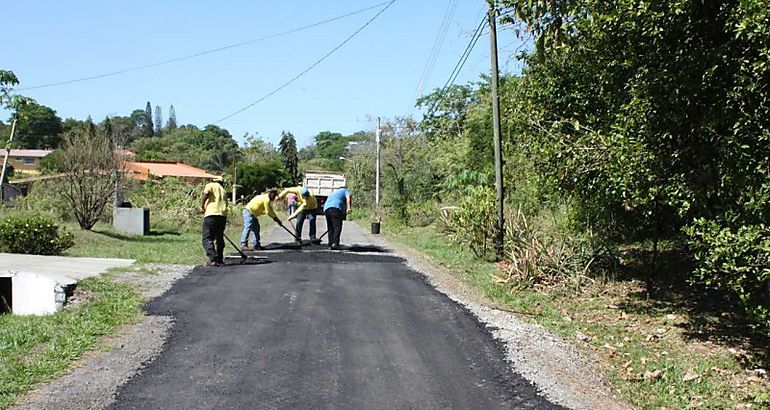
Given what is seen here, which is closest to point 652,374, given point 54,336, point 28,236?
point 54,336

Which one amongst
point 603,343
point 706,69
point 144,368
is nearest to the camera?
point 144,368

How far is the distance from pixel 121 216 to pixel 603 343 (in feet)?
55.7

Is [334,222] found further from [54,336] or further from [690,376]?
[690,376]

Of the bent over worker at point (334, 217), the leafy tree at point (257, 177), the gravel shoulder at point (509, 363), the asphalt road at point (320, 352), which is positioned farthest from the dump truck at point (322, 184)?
the gravel shoulder at point (509, 363)

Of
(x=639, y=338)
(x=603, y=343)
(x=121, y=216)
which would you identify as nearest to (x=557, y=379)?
(x=603, y=343)

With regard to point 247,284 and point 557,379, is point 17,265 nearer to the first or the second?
point 247,284

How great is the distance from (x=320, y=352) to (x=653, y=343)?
13.6 feet

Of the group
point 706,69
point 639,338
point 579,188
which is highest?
point 706,69

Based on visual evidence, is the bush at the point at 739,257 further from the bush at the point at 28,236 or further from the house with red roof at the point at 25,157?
the house with red roof at the point at 25,157

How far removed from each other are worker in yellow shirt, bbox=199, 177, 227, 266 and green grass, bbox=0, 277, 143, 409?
301cm

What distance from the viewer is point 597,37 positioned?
9.41 metres

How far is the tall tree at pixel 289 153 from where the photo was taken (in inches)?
3147

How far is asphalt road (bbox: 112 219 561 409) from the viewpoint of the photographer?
5.73 meters

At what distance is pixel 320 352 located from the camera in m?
6.93
